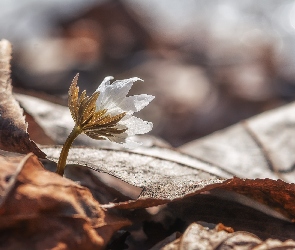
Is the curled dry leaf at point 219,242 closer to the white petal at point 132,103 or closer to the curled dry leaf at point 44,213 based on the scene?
the curled dry leaf at point 44,213

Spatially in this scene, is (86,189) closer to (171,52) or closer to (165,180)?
(165,180)

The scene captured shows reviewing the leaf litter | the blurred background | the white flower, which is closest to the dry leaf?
the leaf litter

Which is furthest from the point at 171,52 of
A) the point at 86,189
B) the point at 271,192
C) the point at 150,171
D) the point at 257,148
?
the point at 86,189

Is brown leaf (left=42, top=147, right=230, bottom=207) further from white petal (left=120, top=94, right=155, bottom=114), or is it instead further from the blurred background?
the blurred background

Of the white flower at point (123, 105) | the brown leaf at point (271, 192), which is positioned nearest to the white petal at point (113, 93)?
the white flower at point (123, 105)

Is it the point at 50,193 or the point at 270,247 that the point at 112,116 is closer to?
the point at 50,193
